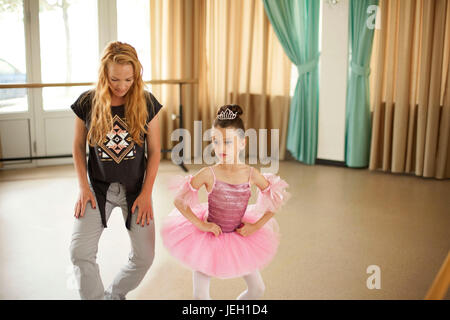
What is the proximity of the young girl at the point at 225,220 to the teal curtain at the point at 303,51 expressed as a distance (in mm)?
3365

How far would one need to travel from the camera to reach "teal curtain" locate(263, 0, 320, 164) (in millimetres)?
5754

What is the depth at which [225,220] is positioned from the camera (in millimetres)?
2541

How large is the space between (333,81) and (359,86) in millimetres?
277

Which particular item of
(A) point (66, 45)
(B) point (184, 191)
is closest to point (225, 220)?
(B) point (184, 191)

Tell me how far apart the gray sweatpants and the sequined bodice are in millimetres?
303

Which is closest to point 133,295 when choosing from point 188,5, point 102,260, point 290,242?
point 102,260

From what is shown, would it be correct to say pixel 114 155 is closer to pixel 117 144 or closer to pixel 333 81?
pixel 117 144

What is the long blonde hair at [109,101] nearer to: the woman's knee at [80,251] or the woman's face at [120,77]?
the woman's face at [120,77]

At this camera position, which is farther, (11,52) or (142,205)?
(11,52)

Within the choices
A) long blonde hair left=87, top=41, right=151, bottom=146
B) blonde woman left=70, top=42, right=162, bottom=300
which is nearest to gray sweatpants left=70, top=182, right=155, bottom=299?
blonde woman left=70, top=42, right=162, bottom=300

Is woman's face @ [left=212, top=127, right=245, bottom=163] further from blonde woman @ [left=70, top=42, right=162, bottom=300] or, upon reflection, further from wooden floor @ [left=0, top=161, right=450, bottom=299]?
wooden floor @ [left=0, top=161, right=450, bottom=299]
